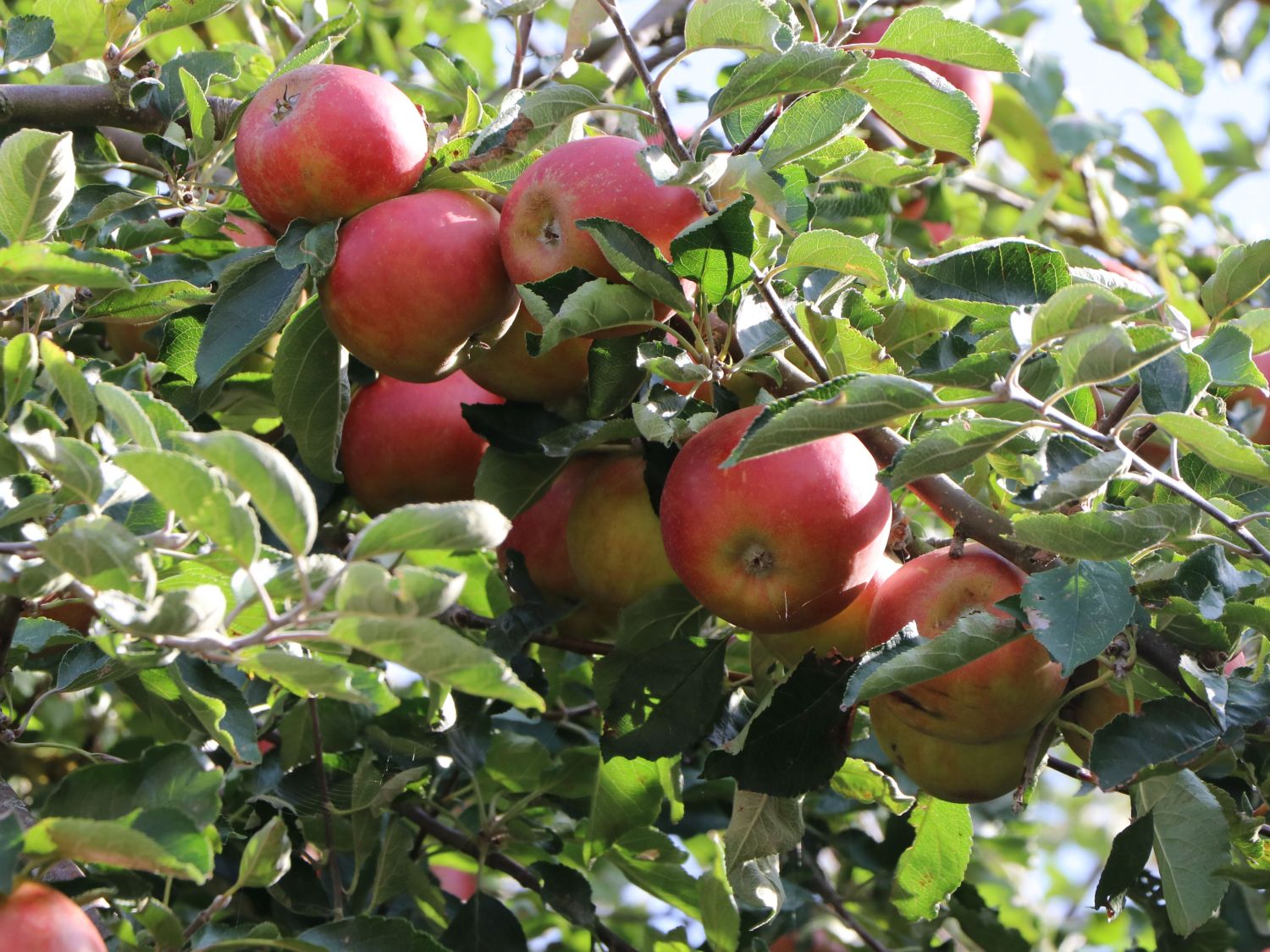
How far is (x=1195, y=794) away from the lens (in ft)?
3.99

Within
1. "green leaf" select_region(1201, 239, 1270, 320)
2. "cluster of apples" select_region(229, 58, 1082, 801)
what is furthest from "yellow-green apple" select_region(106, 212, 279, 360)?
"green leaf" select_region(1201, 239, 1270, 320)

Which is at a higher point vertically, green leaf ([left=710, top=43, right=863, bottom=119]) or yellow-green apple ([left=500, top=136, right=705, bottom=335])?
green leaf ([left=710, top=43, right=863, bottom=119])

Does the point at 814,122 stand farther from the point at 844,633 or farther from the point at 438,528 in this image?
the point at 438,528

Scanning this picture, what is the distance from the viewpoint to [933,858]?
1555mm

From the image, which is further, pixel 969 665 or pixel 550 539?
pixel 550 539

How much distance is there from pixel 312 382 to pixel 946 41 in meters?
0.78

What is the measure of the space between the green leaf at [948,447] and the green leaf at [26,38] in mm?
1199

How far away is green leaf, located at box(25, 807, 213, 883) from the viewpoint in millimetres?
872

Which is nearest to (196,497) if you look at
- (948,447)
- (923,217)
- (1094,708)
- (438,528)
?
(438,528)

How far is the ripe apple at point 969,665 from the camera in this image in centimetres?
125

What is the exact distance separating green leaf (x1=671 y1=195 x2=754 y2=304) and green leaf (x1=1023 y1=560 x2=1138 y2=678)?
381 mm

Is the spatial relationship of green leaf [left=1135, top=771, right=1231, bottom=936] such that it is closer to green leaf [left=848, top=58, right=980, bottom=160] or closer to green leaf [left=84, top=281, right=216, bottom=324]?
green leaf [left=848, top=58, right=980, bottom=160]

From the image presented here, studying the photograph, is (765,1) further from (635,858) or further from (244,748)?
(635,858)

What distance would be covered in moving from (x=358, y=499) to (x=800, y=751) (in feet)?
2.35
